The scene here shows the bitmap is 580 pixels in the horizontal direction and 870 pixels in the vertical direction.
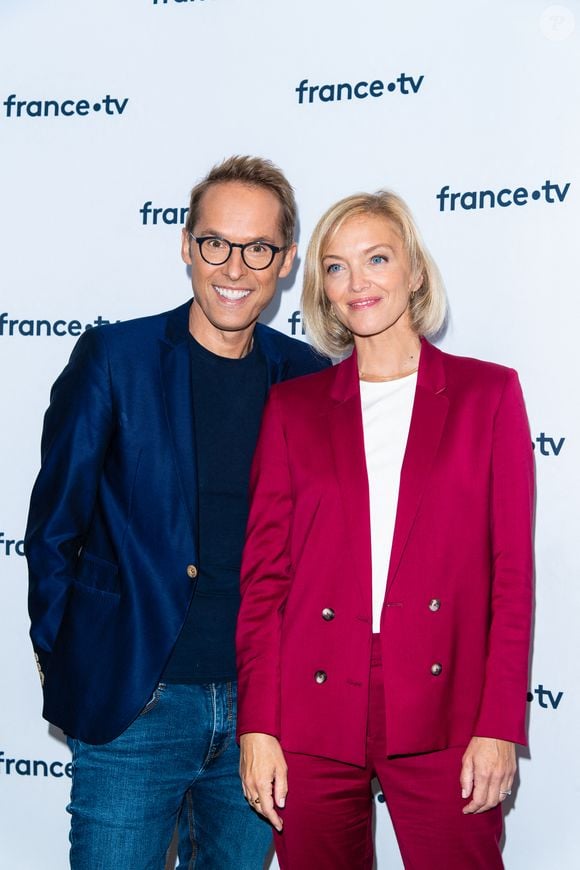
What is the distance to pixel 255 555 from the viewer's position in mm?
2211

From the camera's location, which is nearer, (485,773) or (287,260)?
(485,773)

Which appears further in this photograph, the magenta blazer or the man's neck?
the man's neck

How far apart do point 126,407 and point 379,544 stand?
71 cm

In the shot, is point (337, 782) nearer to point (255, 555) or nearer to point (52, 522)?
point (255, 555)

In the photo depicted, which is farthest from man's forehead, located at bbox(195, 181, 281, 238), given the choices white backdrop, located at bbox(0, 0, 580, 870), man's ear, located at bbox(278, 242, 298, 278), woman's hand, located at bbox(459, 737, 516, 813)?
woman's hand, located at bbox(459, 737, 516, 813)

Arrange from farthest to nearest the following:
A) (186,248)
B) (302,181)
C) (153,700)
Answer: (302,181)
(186,248)
(153,700)

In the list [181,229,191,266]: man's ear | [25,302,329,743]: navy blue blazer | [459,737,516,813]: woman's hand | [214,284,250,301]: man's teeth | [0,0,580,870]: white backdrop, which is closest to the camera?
[459,737,516,813]: woman's hand

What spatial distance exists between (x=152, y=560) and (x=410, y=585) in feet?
2.05

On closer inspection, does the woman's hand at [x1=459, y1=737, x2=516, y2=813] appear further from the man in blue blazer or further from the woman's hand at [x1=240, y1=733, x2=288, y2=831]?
the man in blue blazer

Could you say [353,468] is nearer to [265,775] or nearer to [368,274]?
[368,274]

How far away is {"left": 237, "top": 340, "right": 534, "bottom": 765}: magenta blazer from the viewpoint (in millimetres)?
2074

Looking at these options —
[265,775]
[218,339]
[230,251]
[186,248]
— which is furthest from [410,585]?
[186,248]

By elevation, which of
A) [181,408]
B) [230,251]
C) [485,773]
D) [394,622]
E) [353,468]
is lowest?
[485,773]

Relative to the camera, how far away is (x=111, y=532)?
2365mm
